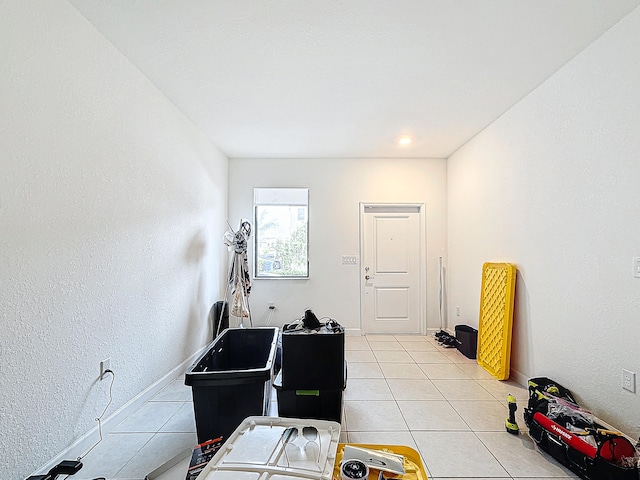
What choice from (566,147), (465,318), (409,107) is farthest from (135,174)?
(465,318)

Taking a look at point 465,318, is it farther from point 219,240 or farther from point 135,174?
point 135,174

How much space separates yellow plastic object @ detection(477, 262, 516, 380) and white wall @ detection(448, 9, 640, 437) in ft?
0.28

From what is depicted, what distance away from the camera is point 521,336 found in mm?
2969

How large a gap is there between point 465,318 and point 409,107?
9.08 feet

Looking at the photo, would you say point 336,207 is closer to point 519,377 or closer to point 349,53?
point 349,53

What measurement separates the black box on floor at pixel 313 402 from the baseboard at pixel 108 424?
1194mm

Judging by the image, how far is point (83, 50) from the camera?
1.92 meters

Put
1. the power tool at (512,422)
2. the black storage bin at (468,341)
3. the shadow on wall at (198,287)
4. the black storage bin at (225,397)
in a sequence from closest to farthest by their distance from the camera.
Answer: the black storage bin at (225,397), the power tool at (512,422), the shadow on wall at (198,287), the black storage bin at (468,341)

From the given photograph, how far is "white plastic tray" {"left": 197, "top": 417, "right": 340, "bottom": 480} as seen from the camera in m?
0.91

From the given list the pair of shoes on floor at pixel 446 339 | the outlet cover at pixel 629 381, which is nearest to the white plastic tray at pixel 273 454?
the outlet cover at pixel 629 381

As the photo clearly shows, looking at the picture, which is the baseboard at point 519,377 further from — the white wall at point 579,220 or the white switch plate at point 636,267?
the white switch plate at point 636,267

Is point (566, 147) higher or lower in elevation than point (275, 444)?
higher

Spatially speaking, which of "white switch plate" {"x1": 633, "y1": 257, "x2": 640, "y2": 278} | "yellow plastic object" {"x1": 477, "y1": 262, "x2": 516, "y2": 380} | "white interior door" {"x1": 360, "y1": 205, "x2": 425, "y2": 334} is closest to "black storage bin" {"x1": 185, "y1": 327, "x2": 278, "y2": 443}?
"white switch plate" {"x1": 633, "y1": 257, "x2": 640, "y2": 278}

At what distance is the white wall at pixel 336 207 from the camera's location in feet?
15.7
